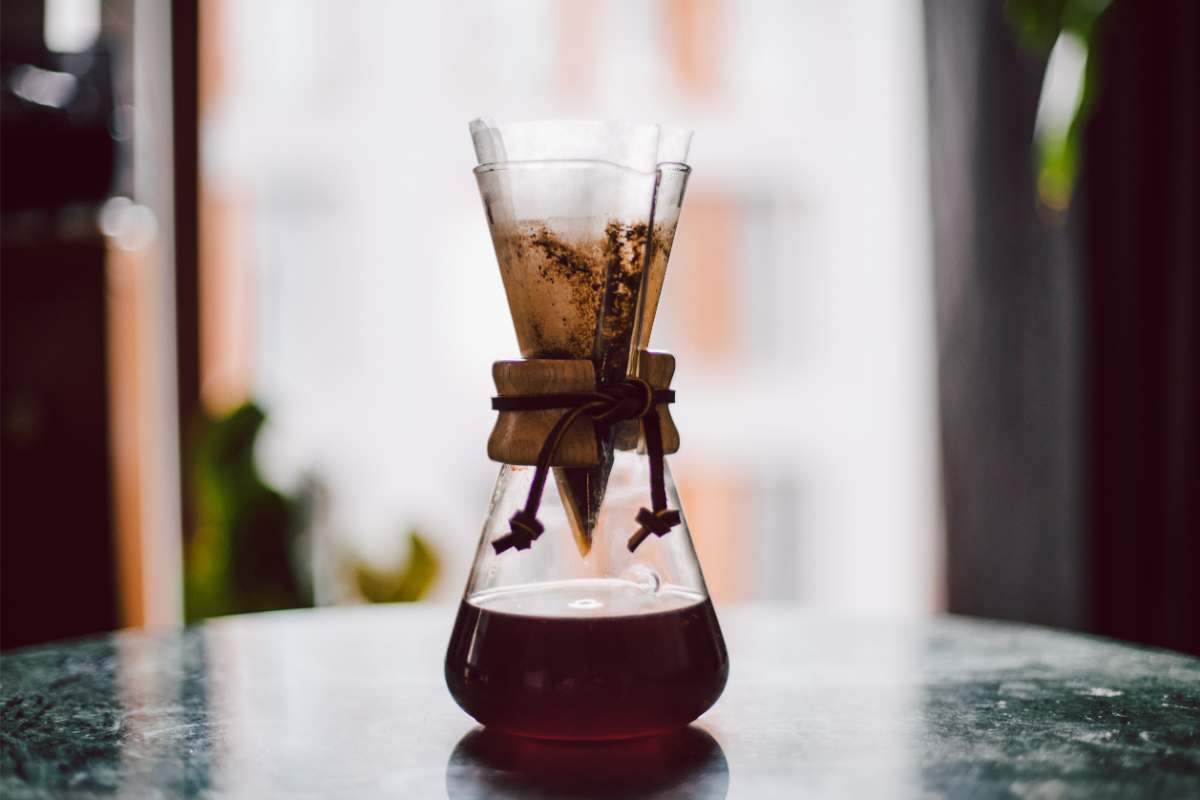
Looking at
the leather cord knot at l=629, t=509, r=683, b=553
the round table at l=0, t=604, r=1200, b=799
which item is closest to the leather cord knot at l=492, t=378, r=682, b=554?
the leather cord knot at l=629, t=509, r=683, b=553

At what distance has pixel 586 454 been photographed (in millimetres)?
627

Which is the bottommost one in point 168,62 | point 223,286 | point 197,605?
point 197,605

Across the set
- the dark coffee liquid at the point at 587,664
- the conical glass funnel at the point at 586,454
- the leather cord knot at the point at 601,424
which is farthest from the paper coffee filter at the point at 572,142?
the dark coffee liquid at the point at 587,664

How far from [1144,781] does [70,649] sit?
72cm

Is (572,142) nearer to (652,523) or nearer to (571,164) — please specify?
(571,164)

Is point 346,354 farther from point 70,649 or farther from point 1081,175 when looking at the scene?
point 70,649

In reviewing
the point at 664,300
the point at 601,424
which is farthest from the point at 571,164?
the point at 664,300

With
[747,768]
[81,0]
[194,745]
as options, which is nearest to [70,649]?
[194,745]

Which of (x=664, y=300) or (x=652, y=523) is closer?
(x=652, y=523)

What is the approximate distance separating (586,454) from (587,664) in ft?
0.36

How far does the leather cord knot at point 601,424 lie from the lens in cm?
61

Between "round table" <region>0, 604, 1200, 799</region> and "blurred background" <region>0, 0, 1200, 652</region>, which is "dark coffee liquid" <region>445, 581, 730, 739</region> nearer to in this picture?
"round table" <region>0, 604, 1200, 799</region>

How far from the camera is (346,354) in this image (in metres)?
2.59

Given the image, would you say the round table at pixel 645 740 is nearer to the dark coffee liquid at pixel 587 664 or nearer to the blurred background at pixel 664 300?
the dark coffee liquid at pixel 587 664
